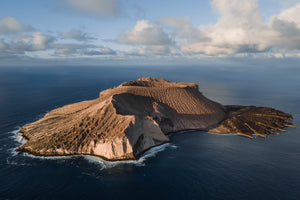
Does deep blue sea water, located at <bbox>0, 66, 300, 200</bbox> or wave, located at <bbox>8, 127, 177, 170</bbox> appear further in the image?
wave, located at <bbox>8, 127, 177, 170</bbox>

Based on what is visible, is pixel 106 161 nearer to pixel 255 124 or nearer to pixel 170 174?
pixel 170 174

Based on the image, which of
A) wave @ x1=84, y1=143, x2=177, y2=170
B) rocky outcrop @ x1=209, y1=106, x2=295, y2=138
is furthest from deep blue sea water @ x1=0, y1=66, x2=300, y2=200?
rocky outcrop @ x1=209, y1=106, x2=295, y2=138

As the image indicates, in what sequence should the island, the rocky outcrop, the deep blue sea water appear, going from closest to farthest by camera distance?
the deep blue sea water
the island
the rocky outcrop

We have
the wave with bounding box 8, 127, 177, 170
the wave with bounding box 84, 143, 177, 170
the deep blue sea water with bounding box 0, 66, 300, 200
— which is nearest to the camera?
the deep blue sea water with bounding box 0, 66, 300, 200

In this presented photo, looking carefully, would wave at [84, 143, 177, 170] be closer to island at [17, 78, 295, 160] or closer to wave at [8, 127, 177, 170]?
wave at [8, 127, 177, 170]

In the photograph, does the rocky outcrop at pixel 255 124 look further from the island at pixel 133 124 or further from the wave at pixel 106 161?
the wave at pixel 106 161

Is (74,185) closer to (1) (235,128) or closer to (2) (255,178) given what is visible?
(2) (255,178)

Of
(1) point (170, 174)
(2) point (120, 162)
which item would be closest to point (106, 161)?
(2) point (120, 162)

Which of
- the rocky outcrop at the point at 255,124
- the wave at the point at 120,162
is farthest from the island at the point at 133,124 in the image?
the wave at the point at 120,162
